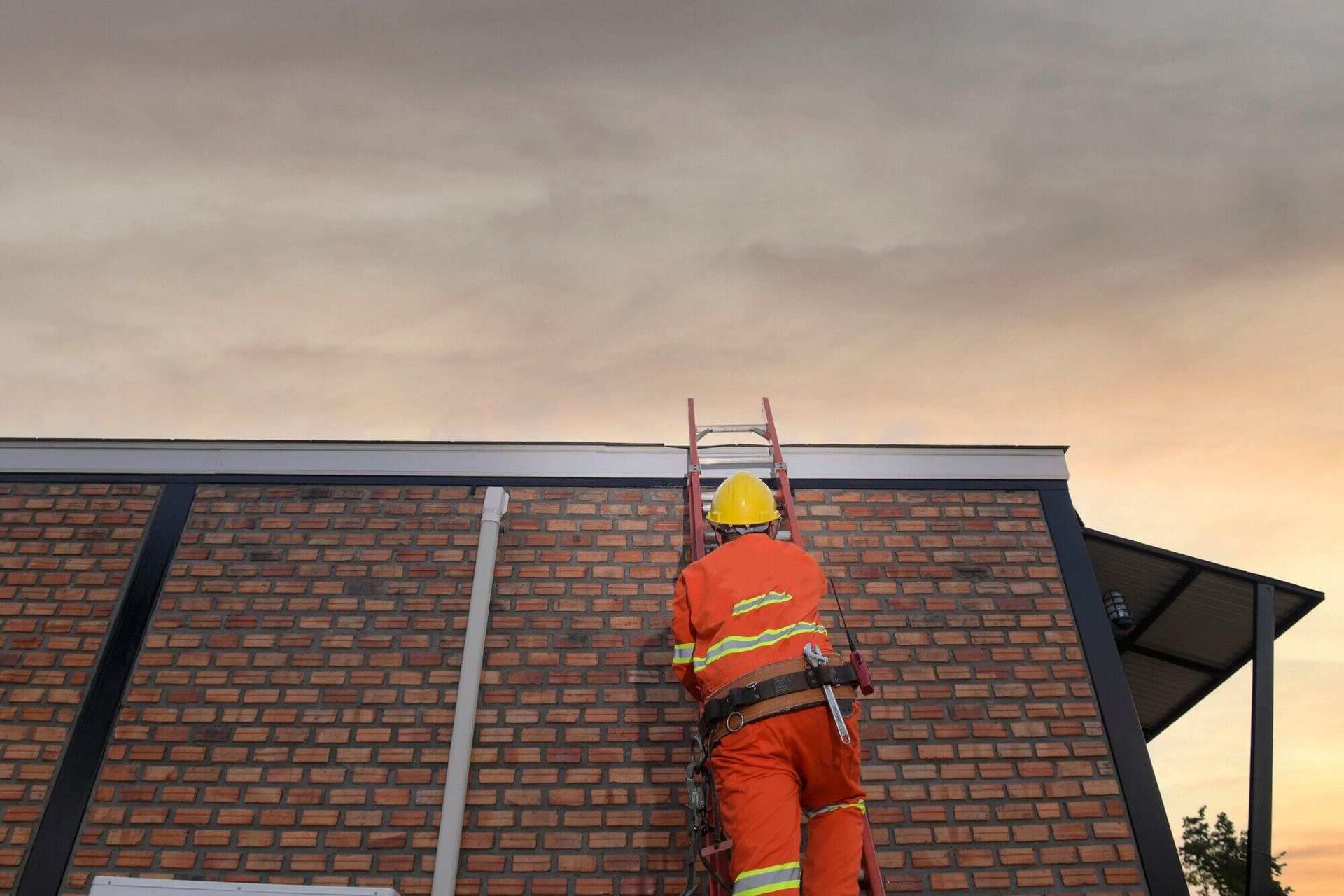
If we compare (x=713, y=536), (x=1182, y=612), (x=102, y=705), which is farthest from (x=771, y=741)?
(x=1182, y=612)

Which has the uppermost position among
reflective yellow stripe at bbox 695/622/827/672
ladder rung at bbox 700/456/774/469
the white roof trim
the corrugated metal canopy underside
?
the white roof trim

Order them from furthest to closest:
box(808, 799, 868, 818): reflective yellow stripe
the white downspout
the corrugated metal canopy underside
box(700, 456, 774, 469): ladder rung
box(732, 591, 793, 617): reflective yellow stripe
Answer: the corrugated metal canopy underside
box(700, 456, 774, 469): ladder rung
the white downspout
box(732, 591, 793, 617): reflective yellow stripe
box(808, 799, 868, 818): reflective yellow stripe

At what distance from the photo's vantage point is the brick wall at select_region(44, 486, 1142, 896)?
14.1 feet

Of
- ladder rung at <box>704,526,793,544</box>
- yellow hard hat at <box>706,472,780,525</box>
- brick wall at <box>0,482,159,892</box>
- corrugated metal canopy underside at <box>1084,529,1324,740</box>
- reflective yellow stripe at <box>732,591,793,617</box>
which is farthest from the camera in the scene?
corrugated metal canopy underside at <box>1084,529,1324,740</box>

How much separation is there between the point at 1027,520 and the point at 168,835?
522 centimetres

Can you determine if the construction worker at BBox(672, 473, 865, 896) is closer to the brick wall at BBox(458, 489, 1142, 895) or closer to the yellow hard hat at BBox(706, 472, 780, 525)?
the yellow hard hat at BBox(706, 472, 780, 525)

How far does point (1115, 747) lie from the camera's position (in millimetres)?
4570

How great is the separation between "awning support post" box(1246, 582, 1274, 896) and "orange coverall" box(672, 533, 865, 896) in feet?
9.19

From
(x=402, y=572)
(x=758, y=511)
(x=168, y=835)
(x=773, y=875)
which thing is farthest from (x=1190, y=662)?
(x=168, y=835)

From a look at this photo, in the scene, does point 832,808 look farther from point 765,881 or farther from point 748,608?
point 748,608

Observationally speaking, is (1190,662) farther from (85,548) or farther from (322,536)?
(85,548)

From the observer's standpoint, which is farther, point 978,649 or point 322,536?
point 322,536

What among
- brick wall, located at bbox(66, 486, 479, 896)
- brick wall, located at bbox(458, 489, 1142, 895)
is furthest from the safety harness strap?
brick wall, located at bbox(66, 486, 479, 896)

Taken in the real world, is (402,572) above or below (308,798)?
above
